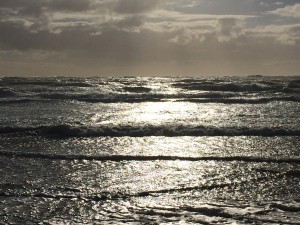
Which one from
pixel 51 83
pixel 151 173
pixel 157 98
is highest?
pixel 51 83

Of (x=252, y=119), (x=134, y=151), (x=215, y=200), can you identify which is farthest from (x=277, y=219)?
(x=252, y=119)

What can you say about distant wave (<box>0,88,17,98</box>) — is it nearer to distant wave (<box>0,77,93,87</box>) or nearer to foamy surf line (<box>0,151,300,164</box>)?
distant wave (<box>0,77,93,87</box>)

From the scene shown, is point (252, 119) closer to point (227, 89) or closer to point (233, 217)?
point (233, 217)

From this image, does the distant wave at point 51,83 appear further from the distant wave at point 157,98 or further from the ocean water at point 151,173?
the ocean water at point 151,173

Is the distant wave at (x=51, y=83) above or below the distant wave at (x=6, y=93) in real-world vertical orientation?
above

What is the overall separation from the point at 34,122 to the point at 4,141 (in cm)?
434

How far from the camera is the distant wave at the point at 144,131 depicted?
50.8 feet

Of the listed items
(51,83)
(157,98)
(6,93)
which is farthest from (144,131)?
(51,83)

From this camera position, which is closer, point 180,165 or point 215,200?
point 215,200

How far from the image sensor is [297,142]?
1367 centimetres

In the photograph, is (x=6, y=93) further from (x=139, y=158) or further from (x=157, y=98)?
(x=139, y=158)

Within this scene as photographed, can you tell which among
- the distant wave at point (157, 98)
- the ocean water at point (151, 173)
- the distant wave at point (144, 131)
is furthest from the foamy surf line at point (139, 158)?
the distant wave at point (157, 98)

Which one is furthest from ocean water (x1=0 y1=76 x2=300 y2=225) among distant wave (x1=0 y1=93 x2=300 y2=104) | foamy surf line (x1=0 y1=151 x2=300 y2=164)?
distant wave (x1=0 y1=93 x2=300 y2=104)

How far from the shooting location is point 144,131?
16047 millimetres
